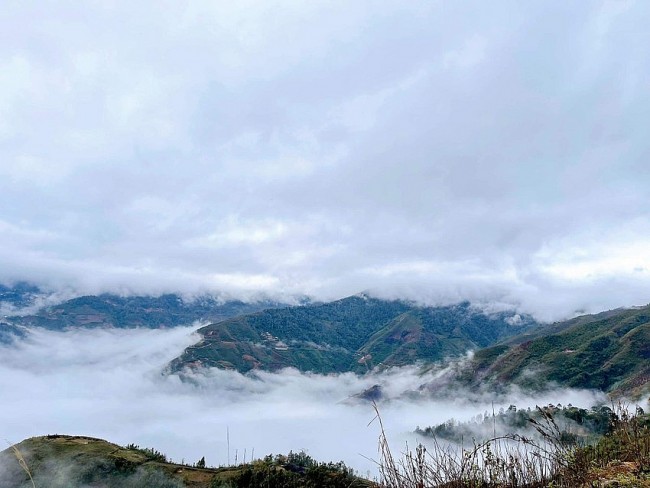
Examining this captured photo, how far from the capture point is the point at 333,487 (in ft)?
76.6

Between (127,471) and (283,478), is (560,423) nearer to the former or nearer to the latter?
(283,478)

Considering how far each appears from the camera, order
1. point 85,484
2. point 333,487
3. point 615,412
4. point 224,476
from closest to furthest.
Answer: point 615,412
point 333,487
point 224,476
point 85,484

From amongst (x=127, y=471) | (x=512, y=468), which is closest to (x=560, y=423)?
(x=127, y=471)

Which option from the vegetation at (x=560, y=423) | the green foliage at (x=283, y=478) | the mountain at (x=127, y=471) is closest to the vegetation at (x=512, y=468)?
the vegetation at (x=560, y=423)

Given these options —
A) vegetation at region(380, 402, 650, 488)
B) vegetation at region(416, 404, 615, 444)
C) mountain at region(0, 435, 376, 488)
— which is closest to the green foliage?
mountain at region(0, 435, 376, 488)

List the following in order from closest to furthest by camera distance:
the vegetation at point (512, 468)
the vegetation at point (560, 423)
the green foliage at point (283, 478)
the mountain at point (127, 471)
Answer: the vegetation at point (512, 468) → the vegetation at point (560, 423) → the green foliage at point (283, 478) → the mountain at point (127, 471)

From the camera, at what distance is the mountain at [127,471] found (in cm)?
2508

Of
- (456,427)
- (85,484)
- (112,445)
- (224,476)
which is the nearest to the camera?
(224,476)

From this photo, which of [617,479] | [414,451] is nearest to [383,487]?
[414,451]

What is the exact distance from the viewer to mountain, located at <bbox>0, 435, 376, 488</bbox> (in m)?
25.1

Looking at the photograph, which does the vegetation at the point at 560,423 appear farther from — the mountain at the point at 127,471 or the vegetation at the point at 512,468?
the mountain at the point at 127,471

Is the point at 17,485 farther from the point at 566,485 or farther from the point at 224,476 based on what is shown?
the point at 566,485

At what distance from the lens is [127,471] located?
94.6 ft

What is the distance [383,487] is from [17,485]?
100.0ft
